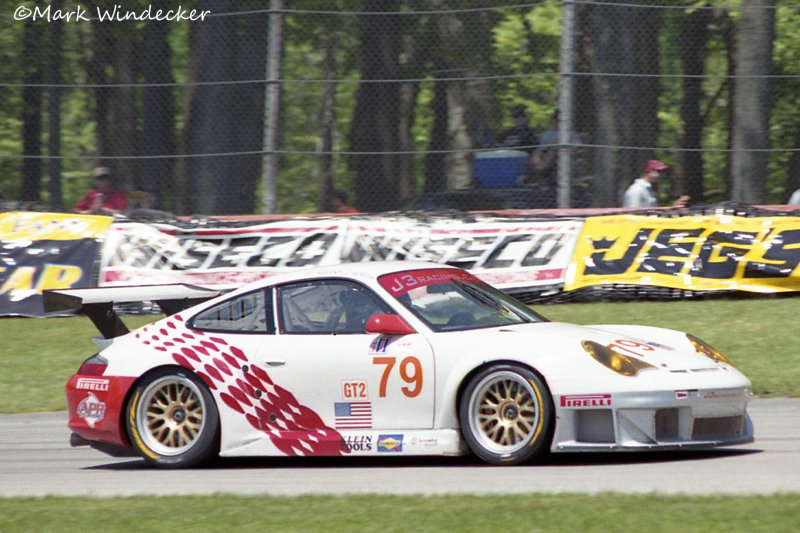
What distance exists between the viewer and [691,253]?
13.2 m

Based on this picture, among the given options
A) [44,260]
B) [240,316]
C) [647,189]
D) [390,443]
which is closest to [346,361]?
[390,443]

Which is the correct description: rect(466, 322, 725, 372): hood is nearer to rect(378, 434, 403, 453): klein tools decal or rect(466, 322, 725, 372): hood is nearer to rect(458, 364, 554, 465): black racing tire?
rect(458, 364, 554, 465): black racing tire

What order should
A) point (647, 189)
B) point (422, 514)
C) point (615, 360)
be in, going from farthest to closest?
1. point (647, 189)
2. point (615, 360)
3. point (422, 514)

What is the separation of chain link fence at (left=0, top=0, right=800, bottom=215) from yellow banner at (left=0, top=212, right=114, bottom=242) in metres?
0.43

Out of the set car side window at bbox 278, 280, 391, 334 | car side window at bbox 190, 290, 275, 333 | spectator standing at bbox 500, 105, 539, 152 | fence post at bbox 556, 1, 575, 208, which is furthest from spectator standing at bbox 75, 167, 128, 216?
car side window at bbox 278, 280, 391, 334

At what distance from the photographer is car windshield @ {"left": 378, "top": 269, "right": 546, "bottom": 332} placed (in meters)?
7.25

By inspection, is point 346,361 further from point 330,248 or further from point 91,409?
point 330,248

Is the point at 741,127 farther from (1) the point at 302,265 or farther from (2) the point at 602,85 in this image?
(1) the point at 302,265

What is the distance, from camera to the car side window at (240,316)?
7543 millimetres

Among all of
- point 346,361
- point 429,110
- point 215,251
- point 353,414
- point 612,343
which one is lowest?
point 353,414

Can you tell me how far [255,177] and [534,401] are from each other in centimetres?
850

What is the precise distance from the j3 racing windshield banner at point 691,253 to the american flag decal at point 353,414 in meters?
6.65

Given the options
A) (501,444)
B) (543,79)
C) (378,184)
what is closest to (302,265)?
(378,184)

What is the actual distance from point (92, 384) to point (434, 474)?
92.3 inches
